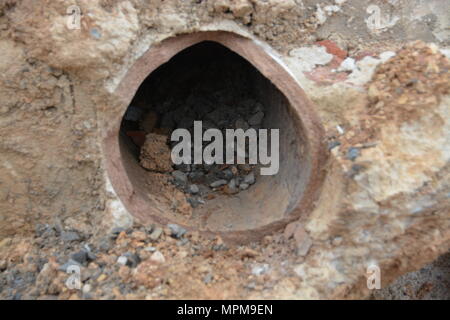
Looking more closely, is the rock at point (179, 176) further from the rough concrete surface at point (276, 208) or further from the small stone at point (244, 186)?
the rough concrete surface at point (276, 208)

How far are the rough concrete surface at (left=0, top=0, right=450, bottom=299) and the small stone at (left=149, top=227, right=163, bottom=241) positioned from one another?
0.06ft

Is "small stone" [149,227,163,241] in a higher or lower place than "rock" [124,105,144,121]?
lower

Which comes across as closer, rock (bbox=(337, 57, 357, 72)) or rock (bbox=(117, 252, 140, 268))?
rock (bbox=(117, 252, 140, 268))

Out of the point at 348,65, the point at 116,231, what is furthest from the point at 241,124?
the point at 116,231

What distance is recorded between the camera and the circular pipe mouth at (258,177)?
270cm

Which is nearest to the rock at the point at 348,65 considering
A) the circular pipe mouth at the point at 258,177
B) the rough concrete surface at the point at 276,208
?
the rough concrete surface at the point at 276,208

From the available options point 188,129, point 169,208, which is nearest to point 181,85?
point 188,129

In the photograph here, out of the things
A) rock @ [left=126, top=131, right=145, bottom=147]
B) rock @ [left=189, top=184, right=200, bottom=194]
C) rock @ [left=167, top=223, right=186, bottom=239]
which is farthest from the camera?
rock @ [left=126, top=131, right=145, bottom=147]

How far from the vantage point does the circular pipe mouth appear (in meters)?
2.70

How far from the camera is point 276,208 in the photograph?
2994mm

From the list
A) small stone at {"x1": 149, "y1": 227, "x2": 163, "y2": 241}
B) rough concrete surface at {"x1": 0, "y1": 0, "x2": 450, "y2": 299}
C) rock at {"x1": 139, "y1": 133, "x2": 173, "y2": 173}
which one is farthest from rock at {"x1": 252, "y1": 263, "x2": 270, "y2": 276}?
rock at {"x1": 139, "y1": 133, "x2": 173, "y2": 173}

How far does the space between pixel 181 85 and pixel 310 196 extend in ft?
5.82

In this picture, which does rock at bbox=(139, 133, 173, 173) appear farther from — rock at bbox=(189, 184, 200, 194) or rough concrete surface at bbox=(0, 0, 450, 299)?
rough concrete surface at bbox=(0, 0, 450, 299)

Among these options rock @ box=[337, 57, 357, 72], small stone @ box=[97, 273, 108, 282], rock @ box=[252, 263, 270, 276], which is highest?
rock @ box=[337, 57, 357, 72]
